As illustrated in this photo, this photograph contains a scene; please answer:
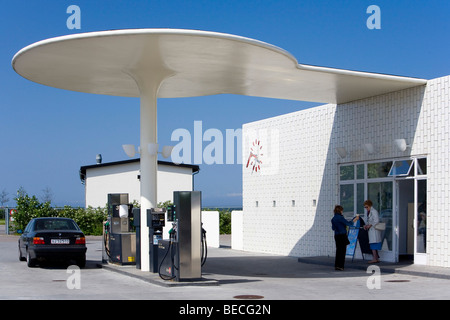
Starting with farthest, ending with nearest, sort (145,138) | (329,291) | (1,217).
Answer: (1,217)
(145,138)
(329,291)

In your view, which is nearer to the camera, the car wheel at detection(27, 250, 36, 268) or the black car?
the black car

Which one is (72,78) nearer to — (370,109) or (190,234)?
(190,234)

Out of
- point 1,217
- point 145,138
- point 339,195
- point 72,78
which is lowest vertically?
point 1,217

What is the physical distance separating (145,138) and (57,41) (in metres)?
3.48

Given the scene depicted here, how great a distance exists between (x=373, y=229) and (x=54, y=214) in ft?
73.9

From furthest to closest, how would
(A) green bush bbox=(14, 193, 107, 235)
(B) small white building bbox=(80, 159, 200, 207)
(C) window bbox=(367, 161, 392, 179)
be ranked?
1. (B) small white building bbox=(80, 159, 200, 207)
2. (A) green bush bbox=(14, 193, 107, 235)
3. (C) window bbox=(367, 161, 392, 179)

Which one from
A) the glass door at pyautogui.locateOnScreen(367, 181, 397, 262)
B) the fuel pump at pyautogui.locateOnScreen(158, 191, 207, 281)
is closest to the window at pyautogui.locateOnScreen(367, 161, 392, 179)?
the glass door at pyautogui.locateOnScreen(367, 181, 397, 262)

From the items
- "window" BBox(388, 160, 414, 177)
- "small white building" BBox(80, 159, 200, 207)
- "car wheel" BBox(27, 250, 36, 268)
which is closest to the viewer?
"car wheel" BBox(27, 250, 36, 268)

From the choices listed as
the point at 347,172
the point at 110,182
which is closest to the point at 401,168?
the point at 347,172

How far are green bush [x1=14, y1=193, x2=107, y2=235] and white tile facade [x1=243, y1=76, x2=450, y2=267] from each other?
13.6 meters

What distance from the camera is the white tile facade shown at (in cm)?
1564

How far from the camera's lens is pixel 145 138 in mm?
14867

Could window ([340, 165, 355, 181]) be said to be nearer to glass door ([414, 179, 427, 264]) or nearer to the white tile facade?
the white tile facade
